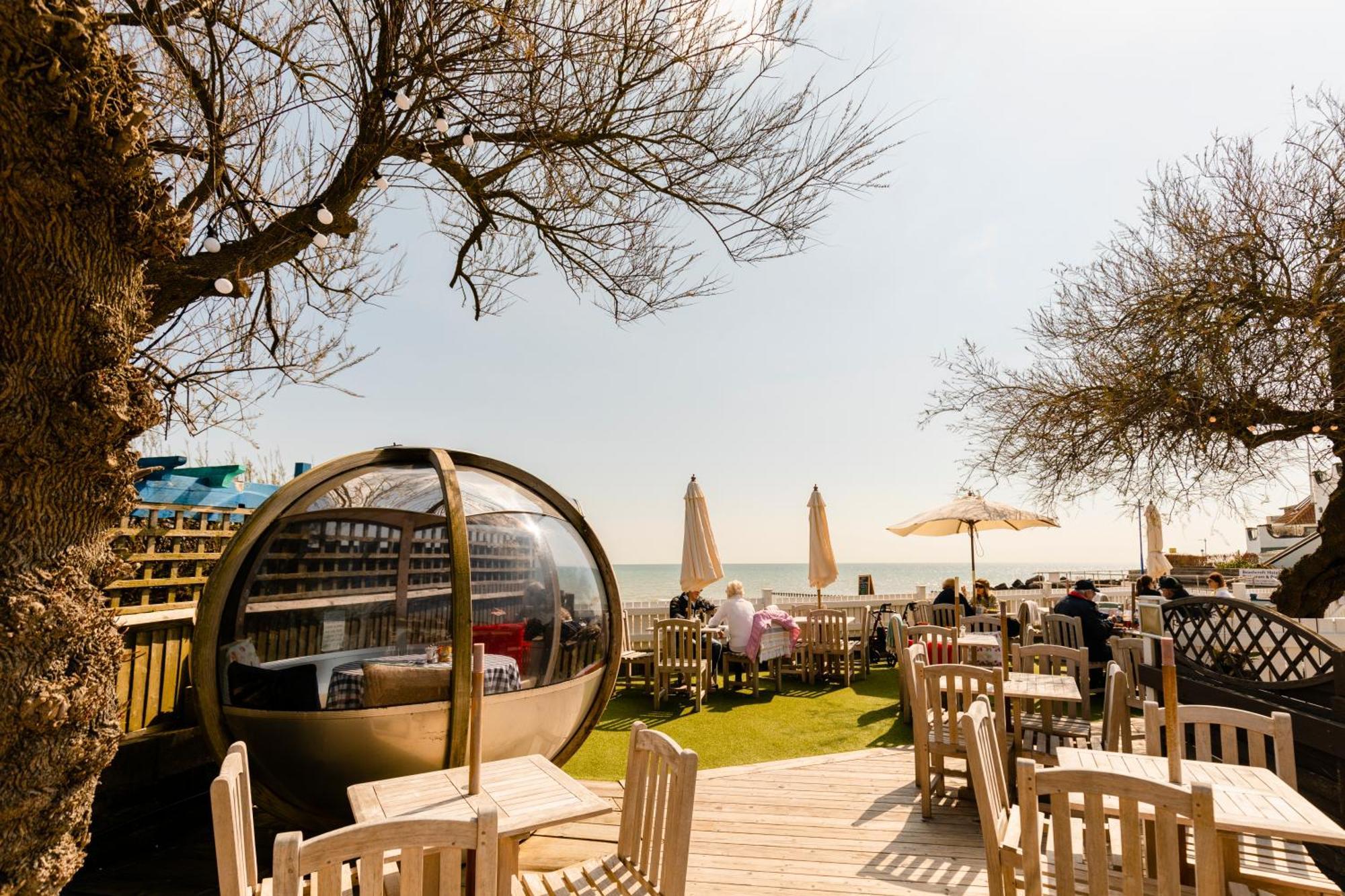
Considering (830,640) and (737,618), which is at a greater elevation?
(737,618)

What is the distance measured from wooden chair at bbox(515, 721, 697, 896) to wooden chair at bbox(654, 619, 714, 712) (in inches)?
223

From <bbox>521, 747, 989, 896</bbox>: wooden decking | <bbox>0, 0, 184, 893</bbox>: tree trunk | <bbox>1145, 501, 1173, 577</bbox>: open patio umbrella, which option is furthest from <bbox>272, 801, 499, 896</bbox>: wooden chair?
<bbox>1145, 501, 1173, 577</bbox>: open patio umbrella

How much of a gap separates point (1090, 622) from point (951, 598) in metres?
2.17

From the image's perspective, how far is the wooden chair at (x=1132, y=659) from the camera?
736 cm

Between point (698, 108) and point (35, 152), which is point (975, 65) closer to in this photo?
point (698, 108)

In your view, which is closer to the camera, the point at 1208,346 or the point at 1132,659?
the point at 1208,346

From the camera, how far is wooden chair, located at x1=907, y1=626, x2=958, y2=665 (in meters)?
6.64

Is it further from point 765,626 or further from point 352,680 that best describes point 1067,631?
point 352,680

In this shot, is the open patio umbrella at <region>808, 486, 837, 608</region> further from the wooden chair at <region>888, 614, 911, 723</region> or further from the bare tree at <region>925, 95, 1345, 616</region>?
the bare tree at <region>925, 95, 1345, 616</region>

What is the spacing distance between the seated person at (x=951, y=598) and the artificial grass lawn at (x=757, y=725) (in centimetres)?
158

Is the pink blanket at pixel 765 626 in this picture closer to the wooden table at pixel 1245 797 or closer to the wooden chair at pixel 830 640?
the wooden chair at pixel 830 640

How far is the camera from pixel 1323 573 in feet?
26.6

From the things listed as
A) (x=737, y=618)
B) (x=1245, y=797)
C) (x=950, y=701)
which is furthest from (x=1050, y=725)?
(x=737, y=618)

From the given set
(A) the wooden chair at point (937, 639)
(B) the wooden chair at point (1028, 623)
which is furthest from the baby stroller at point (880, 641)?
(A) the wooden chair at point (937, 639)
